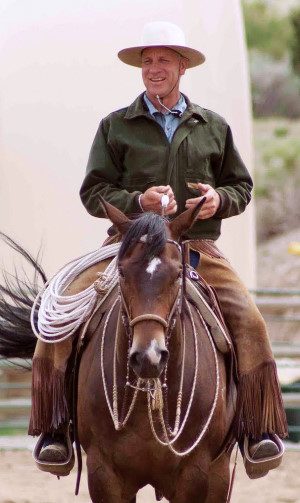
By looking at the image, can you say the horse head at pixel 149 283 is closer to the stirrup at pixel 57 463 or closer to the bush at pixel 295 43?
the stirrup at pixel 57 463


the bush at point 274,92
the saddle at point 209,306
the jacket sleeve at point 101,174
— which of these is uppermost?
the jacket sleeve at point 101,174

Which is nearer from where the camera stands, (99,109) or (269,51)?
(99,109)

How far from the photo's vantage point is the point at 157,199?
6258mm

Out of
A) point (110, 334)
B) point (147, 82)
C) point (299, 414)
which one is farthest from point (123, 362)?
point (299, 414)

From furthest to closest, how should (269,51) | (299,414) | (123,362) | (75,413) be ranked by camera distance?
(269,51) < (299,414) < (75,413) < (123,362)

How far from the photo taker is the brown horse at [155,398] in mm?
5719

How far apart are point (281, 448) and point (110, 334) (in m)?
1.04

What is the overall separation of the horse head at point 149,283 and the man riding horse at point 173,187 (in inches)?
30.5

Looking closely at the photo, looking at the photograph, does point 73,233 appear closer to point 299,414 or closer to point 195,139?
→ point 299,414

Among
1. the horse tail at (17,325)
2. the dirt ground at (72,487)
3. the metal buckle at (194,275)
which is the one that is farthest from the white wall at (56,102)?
the metal buckle at (194,275)

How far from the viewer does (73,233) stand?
515 inches

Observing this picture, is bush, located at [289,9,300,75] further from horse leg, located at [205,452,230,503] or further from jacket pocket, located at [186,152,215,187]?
horse leg, located at [205,452,230,503]

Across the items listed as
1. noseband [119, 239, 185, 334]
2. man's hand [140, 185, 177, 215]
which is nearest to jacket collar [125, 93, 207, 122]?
man's hand [140, 185, 177, 215]

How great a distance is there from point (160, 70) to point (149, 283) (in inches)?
60.2
